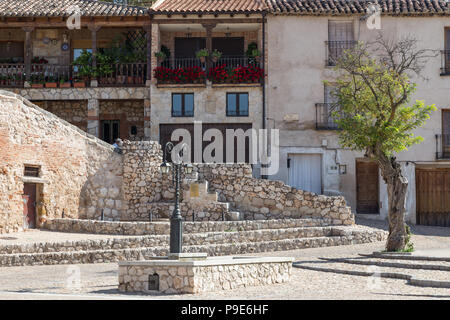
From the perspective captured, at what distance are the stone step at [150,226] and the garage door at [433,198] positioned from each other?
739 cm

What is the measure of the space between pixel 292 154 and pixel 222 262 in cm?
1687

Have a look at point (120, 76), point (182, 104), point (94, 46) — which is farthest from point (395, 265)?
point (94, 46)

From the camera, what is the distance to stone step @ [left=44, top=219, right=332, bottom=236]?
76.6 ft

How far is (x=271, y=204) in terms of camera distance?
2686cm

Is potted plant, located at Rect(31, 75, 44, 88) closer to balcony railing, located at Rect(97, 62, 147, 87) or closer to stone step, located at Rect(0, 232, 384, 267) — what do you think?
balcony railing, located at Rect(97, 62, 147, 87)

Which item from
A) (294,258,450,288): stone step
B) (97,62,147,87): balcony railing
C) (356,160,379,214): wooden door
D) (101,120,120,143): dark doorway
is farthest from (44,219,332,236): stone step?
(97,62,147,87): balcony railing

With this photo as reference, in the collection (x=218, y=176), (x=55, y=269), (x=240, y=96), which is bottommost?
(x=55, y=269)

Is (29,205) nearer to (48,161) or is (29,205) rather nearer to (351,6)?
(48,161)

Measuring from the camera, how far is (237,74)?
31016 mm

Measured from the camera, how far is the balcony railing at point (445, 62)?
102ft

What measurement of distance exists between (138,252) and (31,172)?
242 inches

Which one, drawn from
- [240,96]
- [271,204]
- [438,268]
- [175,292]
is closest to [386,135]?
[438,268]

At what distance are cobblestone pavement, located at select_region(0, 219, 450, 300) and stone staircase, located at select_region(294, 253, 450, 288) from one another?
1.11 feet
